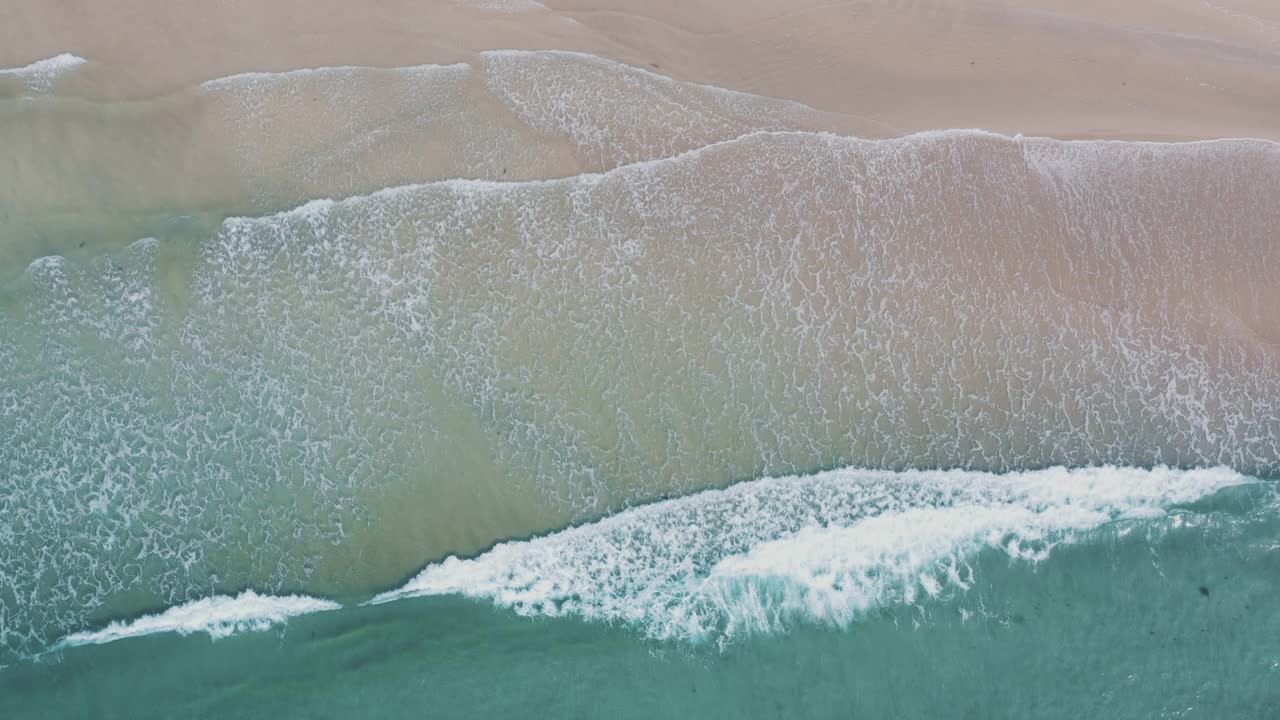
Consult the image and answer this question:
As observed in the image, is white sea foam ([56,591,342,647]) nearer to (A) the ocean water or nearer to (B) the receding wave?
(A) the ocean water

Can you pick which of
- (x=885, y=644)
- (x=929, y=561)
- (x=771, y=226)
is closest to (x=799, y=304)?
(x=771, y=226)

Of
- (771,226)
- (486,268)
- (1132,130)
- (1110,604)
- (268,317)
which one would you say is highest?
(1132,130)

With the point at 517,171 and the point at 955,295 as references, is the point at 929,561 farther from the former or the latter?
the point at 517,171

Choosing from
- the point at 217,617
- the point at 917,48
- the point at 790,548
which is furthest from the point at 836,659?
the point at 917,48

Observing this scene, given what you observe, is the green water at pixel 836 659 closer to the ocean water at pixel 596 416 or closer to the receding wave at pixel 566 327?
the ocean water at pixel 596 416

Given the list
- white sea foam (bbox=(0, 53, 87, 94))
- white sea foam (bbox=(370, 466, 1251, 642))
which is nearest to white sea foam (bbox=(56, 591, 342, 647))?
white sea foam (bbox=(370, 466, 1251, 642))

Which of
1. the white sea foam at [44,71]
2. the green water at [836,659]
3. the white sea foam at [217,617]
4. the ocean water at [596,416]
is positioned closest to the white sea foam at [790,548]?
the ocean water at [596,416]
